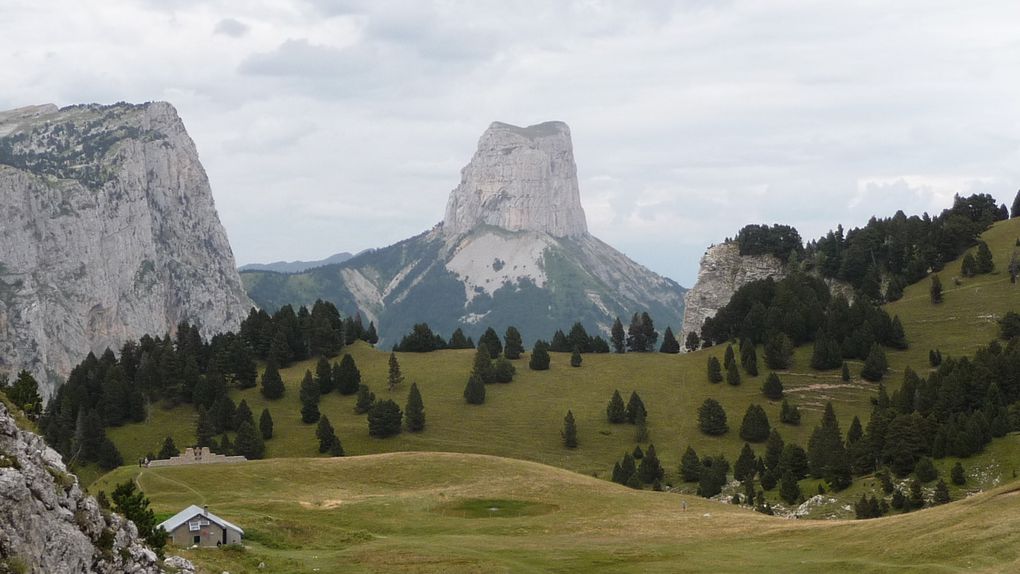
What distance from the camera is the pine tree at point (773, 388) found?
6452 inches

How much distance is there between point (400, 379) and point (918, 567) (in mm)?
126292

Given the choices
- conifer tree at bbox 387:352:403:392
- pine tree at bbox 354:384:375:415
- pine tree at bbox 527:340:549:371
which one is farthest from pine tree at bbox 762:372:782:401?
pine tree at bbox 354:384:375:415

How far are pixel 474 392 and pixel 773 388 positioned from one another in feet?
156

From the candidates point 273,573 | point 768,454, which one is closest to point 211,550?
point 273,573

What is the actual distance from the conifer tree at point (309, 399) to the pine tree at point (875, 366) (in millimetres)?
87567

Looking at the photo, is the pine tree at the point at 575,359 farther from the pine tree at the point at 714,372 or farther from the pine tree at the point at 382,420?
the pine tree at the point at 382,420

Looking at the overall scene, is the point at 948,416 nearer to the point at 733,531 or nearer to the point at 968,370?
the point at 968,370

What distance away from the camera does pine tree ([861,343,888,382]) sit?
16562 cm

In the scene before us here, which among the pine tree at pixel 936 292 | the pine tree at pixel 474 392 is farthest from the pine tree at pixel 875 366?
the pine tree at pixel 474 392

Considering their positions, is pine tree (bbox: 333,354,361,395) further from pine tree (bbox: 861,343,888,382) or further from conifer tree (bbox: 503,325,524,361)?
pine tree (bbox: 861,343,888,382)

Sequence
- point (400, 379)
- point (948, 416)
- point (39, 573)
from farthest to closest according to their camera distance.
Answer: point (400, 379)
point (948, 416)
point (39, 573)

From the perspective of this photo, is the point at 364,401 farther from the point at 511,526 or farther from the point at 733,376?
the point at 511,526

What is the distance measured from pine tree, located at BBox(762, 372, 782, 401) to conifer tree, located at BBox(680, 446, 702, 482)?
114 feet

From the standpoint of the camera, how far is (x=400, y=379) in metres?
174
